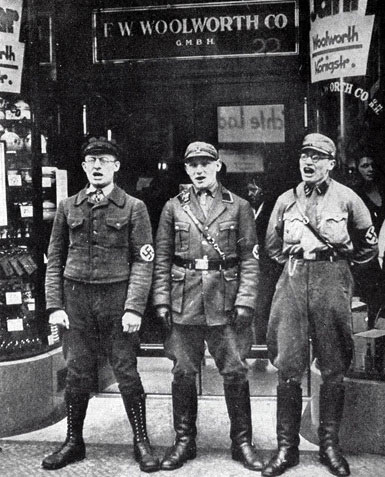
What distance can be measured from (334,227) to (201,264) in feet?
3.13

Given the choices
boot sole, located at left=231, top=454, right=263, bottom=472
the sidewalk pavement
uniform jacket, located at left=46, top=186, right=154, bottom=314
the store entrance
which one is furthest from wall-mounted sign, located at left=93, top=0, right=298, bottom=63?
boot sole, located at left=231, top=454, right=263, bottom=472

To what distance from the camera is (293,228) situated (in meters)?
4.82

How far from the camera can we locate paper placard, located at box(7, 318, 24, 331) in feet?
19.1

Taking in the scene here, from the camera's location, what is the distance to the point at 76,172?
6.59 m

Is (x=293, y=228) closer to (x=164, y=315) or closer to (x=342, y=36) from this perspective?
(x=164, y=315)

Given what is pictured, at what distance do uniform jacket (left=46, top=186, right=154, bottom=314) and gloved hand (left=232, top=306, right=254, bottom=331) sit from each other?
2.10ft

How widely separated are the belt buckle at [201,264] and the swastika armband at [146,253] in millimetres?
322

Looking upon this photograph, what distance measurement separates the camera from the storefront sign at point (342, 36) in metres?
5.42

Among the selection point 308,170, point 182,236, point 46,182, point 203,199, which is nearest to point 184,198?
point 203,199

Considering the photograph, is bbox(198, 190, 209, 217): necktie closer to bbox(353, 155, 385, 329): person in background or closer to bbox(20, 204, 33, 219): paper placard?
bbox(353, 155, 385, 329): person in background

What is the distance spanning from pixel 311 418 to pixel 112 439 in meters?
1.58

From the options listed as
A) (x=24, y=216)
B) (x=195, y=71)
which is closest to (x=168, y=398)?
(x=24, y=216)

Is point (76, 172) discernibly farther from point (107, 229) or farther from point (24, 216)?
point (107, 229)

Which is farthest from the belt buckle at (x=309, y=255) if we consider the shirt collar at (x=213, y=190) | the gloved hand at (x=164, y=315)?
the gloved hand at (x=164, y=315)
